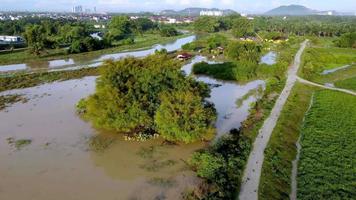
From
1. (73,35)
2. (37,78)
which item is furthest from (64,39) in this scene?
(37,78)

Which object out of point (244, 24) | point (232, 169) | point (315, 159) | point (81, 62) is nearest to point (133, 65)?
point (232, 169)

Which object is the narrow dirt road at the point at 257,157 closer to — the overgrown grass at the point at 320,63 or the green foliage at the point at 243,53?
the overgrown grass at the point at 320,63

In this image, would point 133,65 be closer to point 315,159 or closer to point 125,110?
point 125,110

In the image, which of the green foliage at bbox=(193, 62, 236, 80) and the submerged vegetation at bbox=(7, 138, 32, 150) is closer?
the submerged vegetation at bbox=(7, 138, 32, 150)

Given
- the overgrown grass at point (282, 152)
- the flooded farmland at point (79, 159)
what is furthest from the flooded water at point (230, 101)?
the overgrown grass at point (282, 152)

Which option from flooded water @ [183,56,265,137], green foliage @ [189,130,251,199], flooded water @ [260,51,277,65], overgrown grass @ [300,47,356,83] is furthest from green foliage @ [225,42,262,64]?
green foliage @ [189,130,251,199]

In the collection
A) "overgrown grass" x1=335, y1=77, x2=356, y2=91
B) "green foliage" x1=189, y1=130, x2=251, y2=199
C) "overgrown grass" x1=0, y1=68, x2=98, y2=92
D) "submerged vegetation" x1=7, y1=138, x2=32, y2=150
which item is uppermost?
"green foliage" x1=189, y1=130, x2=251, y2=199

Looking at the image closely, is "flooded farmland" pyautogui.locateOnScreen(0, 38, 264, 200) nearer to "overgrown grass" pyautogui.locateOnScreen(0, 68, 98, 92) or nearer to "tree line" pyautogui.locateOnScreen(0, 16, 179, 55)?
"overgrown grass" pyautogui.locateOnScreen(0, 68, 98, 92)
